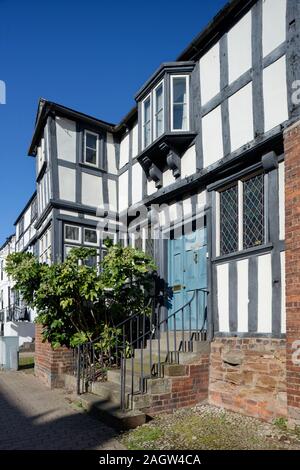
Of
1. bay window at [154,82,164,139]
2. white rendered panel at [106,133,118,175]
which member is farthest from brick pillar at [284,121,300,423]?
white rendered panel at [106,133,118,175]

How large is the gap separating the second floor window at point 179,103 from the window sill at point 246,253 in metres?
2.79

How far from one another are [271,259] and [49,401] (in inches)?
190

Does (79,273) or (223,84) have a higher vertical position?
(223,84)

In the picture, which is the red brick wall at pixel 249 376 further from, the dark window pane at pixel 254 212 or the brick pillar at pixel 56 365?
the brick pillar at pixel 56 365

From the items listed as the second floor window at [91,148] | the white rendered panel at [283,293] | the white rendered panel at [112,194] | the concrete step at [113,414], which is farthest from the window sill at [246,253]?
the second floor window at [91,148]

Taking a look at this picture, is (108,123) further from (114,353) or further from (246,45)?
(114,353)

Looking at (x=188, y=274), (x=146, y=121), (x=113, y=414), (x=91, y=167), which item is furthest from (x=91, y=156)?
(x=113, y=414)

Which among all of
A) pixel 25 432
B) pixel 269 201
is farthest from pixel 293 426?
pixel 25 432

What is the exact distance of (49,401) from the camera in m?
7.93

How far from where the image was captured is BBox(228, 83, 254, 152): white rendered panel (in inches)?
273

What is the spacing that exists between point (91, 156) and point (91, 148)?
208 mm

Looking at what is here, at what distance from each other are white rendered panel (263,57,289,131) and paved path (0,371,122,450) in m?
4.99

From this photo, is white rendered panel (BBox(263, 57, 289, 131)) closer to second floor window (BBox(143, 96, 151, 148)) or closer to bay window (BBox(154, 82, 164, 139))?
bay window (BBox(154, 82, 164, 139))

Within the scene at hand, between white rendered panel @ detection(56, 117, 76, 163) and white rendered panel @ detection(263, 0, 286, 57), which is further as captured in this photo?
white rendered panel @ detection(56, 117, 76, 163)
